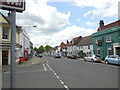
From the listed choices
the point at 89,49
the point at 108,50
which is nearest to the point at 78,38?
the point at 89,49

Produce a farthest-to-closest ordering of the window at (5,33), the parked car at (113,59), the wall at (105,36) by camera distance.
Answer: the wall at (105,36), the window at (5,33), the parked car at (113,59)

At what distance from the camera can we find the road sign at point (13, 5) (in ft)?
8.89

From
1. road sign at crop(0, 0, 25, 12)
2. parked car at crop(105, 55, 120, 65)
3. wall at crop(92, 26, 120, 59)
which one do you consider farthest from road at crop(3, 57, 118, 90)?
wall at crop(92, 26, 120, 59)

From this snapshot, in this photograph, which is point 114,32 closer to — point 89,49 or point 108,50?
point 108,50

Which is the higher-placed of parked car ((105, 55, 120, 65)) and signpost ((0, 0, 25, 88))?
signpost ((0, 0, 25, 88))

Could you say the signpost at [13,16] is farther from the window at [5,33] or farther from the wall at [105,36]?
the wall at [105,36]

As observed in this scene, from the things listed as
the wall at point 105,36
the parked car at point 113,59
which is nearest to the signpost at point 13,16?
the parked car at point 113,59

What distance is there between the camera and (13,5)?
9.15 feet

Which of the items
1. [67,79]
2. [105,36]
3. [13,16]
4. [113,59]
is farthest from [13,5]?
[105,36]

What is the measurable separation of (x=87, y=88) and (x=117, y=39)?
85.5 ft

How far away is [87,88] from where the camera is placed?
291 inches

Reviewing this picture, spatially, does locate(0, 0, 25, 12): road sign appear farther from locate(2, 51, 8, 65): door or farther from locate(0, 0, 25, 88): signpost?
locate(2, 51, 8, 65): door

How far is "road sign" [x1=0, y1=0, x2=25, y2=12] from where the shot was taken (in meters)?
2.71

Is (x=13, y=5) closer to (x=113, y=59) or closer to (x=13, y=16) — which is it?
(x=13, y=16)
